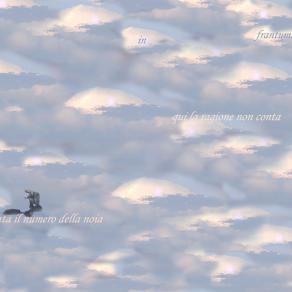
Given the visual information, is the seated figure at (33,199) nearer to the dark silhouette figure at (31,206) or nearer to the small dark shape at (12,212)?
the dark silhouette figure at (31,206)

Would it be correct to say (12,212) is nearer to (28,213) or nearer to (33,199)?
(28,213)

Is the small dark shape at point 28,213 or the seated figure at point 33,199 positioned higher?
the seated figure at point 33,199

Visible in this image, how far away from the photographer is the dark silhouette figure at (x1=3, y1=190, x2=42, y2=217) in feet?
49.1

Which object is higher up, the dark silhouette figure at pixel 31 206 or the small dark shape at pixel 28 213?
the dark silhouette figure at pixel 31 206

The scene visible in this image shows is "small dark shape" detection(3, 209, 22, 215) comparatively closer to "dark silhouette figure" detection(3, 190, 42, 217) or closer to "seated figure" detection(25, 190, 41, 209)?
"dark silhouette figure" detection(3, 190, 42, 217)

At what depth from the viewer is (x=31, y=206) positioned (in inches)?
591

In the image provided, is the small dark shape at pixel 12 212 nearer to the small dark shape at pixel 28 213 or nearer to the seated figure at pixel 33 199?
the small dark shape at pixel 28 213

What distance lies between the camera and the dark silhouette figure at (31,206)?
14971 mm

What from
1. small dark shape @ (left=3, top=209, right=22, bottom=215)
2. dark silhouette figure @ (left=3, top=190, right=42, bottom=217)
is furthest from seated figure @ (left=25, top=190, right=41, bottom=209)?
small dark shape @ (left=3, top=209, right=22, bottom=215)

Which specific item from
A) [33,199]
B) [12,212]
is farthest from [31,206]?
[12,212]

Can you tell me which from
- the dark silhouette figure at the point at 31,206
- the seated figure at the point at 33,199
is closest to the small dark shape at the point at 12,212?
the dark silhouette figure at the point at 31,206

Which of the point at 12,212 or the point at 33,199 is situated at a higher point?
the point at 33,199

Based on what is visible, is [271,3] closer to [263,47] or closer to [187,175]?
[263,47]

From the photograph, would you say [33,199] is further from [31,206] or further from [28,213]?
[28,213]
